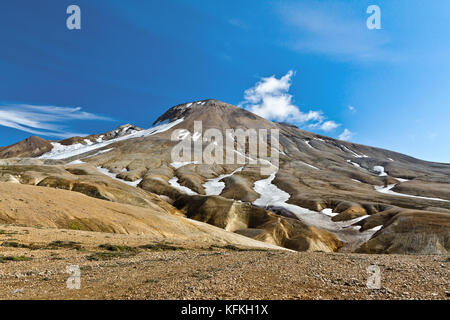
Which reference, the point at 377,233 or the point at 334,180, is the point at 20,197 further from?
the point at 334,180

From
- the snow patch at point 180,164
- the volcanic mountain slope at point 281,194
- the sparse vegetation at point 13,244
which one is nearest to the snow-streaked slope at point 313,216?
the volcanic mountain slope at point 281,194

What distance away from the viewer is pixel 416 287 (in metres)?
11.2

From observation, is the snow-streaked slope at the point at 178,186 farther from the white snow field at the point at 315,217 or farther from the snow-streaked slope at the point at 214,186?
the white snow field at the point at 315,217

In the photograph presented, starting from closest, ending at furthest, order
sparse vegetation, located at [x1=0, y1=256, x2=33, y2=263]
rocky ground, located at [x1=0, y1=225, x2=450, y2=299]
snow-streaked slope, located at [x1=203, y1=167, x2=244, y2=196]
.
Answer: rocky ground, located at [x1=0, y1=225, x2=450, y2=299]
sparse vegetation, located at [x1=0, y1=256, x2=33, y2=263]
snow-streaked slope, located at [x1=203, y1=167, x2=244, y2=196]

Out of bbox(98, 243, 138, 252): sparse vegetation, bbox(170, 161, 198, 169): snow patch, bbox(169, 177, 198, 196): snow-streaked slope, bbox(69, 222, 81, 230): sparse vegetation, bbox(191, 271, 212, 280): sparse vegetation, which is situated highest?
bbox(170, 161, 198, 169): snow patch

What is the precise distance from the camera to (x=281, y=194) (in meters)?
120

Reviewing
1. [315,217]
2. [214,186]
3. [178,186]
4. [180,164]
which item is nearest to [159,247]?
[315,217]

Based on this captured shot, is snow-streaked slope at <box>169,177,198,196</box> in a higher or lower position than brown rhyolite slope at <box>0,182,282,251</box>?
higher

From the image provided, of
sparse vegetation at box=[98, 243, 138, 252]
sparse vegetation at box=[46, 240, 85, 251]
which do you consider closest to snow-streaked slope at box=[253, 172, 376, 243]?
sparse vegetation at box=[98, 243, 138, 252]

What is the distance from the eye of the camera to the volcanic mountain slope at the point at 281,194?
66438 millimetres

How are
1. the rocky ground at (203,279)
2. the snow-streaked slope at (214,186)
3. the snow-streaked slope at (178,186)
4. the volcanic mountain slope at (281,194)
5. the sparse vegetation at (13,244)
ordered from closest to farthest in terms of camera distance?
the rocky ground at (203,279) < the sparse vegetation at (13,244) < the volcanic mountain slope at (281,194) < the snow-streaked slope at (178,186) < the snow-streaked slope at (214,186)

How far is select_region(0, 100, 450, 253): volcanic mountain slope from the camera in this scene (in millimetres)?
66438

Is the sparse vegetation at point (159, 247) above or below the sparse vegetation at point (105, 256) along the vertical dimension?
below

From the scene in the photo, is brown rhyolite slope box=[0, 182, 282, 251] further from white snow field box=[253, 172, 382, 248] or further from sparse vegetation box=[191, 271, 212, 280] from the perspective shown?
white snow field box=[253, 172, 382, 248]
